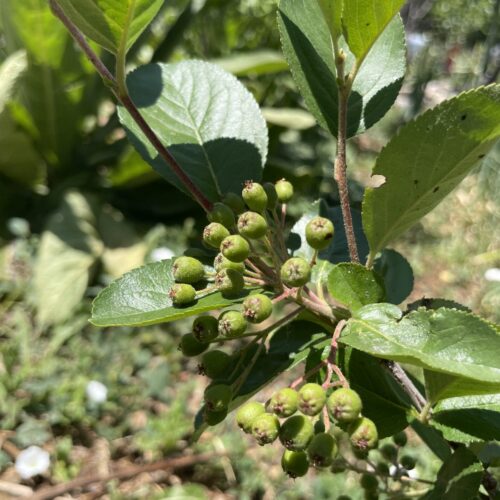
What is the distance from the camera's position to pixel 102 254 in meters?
3.13

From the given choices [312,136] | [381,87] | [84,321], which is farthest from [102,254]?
[381,87]

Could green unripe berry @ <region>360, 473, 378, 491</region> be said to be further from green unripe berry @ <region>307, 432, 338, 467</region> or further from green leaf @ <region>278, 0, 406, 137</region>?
green leaf @ <region>278, 0, 406, 137</region>

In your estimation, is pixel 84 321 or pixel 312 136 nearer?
pixel 84 321

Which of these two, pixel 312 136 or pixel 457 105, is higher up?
pixel 457 105

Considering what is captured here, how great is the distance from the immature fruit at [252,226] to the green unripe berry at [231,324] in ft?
0.25

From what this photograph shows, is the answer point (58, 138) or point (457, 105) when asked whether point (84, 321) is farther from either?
point (457, 105)

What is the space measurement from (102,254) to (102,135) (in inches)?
28.1

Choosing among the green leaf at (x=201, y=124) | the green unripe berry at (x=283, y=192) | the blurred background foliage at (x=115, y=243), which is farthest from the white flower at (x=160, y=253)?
the green unripe berry at (x=283, y=192)

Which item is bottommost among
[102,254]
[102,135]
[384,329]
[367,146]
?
Result: [367,146]

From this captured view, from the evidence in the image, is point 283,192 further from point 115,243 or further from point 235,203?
point 115,243

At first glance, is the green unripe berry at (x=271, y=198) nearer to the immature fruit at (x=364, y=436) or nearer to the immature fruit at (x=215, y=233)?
the immature fruit at (x=215, y=233)

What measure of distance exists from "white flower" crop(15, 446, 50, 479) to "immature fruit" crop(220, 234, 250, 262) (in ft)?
6.17

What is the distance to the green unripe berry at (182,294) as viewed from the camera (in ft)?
2.06

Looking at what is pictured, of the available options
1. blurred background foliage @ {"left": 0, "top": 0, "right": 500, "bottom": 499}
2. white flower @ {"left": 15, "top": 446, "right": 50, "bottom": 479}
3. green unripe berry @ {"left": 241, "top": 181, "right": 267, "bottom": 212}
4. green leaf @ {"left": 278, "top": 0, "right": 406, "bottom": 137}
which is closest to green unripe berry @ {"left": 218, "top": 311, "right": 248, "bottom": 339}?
green unripe berry @ {"left": 241, "top": 181, "right": 267, "bottom": 212}
